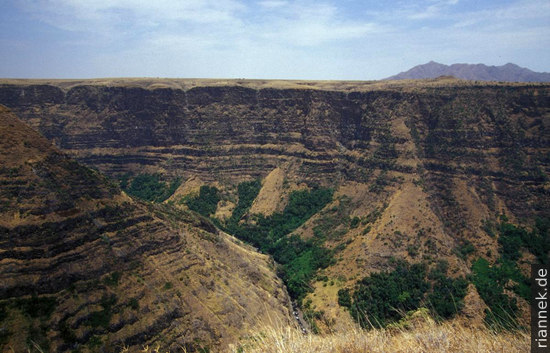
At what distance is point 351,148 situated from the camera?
86.7 metres

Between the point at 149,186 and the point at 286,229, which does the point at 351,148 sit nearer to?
the point at 286,229

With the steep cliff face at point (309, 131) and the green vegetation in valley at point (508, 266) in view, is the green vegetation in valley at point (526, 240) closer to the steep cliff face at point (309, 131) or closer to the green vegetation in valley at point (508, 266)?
the green vegetation in valley at point (508, 266)

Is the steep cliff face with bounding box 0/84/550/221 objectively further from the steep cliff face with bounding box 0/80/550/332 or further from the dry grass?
the dry grass

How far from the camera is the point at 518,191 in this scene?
196 feet

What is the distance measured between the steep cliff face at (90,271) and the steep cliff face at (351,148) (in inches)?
897

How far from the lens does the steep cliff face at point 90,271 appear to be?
27344mm

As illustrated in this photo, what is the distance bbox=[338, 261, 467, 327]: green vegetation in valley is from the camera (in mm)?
47125

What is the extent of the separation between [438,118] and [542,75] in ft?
537

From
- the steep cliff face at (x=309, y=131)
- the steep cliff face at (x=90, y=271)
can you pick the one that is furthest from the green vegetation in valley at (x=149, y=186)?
the steep cliff face at (x=90, y=271)

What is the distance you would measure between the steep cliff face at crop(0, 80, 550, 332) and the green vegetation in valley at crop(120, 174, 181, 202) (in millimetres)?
2547

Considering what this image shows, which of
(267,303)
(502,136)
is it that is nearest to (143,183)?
(267,303)

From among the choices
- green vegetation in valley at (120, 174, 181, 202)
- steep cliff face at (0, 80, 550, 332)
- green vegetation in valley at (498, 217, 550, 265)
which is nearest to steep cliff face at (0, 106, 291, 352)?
steep cliff face at (0, 80, 550, 332)

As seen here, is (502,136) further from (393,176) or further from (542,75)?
(542,75)

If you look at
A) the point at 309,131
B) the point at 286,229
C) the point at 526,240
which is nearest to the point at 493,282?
the point at 526,240
